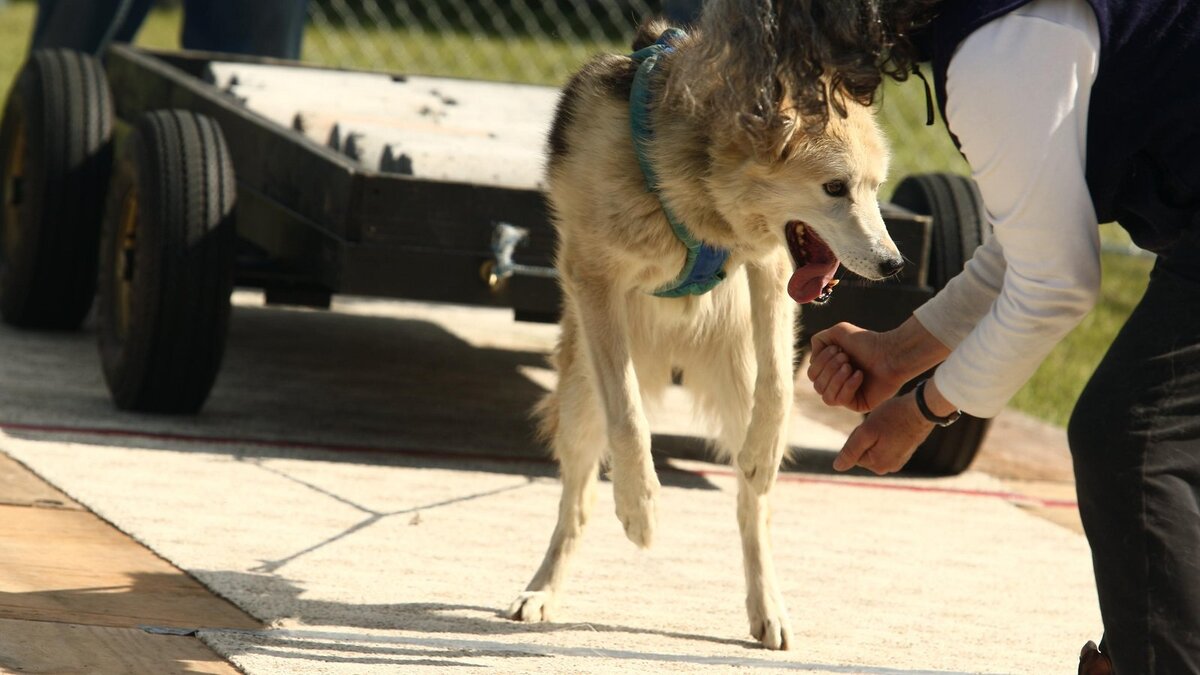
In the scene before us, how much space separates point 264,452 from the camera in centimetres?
480

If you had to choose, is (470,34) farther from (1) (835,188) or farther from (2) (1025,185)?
(2) (1025,185)

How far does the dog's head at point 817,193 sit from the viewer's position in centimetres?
317

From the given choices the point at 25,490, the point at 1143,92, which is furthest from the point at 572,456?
the point at 1143,92

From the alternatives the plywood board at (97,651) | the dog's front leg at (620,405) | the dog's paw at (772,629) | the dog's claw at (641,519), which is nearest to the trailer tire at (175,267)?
the dog's front leg at (620,405)

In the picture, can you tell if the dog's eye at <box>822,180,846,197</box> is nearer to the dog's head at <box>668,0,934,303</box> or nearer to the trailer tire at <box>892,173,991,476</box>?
the dog's head at <box>668,0,934,303</box>

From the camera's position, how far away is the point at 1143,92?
2.36 meters

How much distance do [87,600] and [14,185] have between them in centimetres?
319

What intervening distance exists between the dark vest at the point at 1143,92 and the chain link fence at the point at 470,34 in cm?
1187

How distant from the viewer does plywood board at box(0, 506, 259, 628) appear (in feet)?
10.5

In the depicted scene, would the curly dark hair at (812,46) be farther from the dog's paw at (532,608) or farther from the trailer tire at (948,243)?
the trailer tire at (948,243)

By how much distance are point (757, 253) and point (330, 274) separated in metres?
1.61

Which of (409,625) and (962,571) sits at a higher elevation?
(409,625)

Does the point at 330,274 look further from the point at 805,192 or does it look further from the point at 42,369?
the point at 805,192

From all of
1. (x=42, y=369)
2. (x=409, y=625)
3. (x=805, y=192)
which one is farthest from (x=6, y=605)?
(x=42, y=369)
